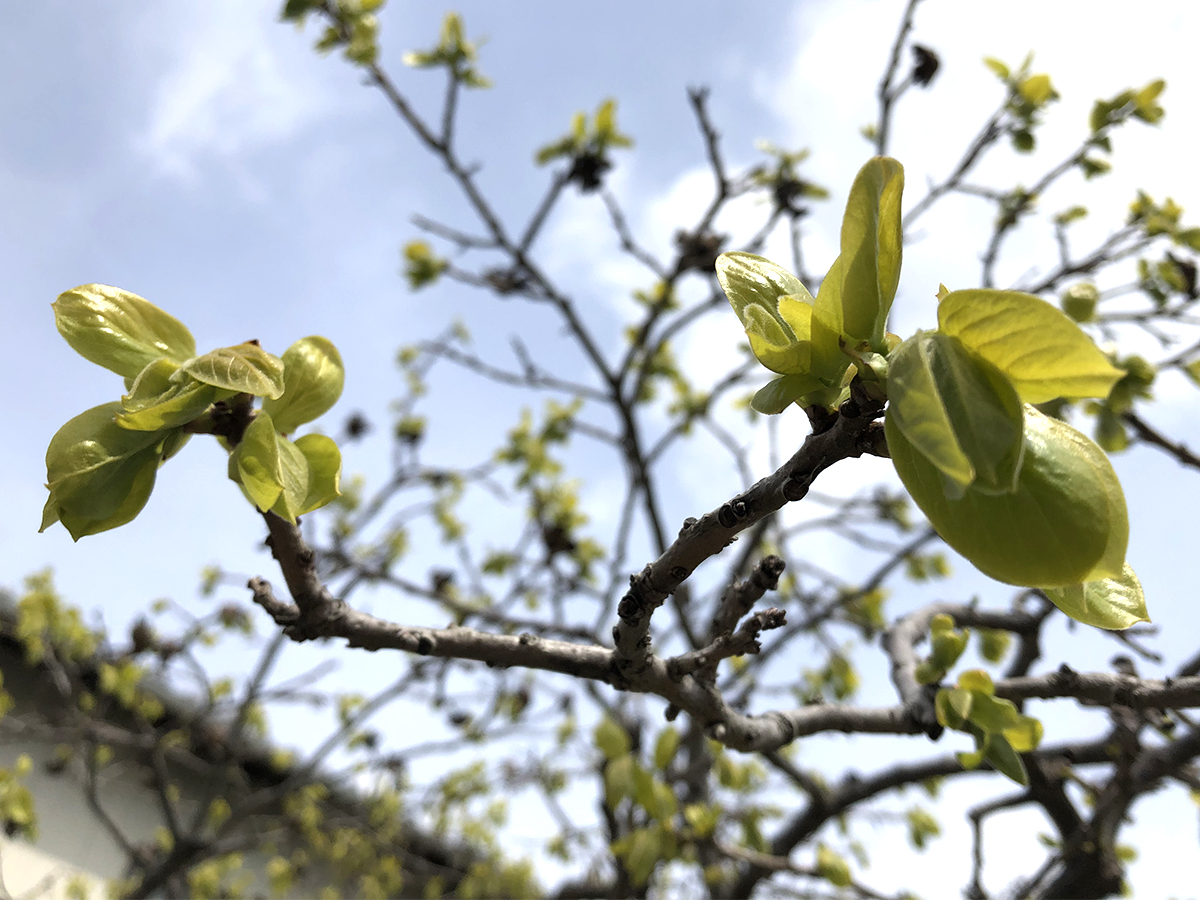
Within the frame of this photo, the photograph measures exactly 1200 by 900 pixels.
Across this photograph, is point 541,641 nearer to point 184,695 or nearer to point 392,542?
point 392,542

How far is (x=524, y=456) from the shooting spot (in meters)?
3.72

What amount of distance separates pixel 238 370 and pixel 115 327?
0.16 m

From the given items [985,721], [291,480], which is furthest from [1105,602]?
[291,480]

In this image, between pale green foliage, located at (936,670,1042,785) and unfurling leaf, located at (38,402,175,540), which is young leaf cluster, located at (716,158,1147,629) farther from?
unfurling leaf, located at (38,402,175,540)

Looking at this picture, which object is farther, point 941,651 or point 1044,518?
point 941,651

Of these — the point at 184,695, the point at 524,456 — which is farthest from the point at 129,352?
the point at 184,695

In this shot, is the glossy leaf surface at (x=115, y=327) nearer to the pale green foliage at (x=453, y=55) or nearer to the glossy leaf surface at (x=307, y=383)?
the glossy leaf surface at (x=307, y=383)

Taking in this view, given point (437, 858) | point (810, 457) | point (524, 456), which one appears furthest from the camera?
point (437, 858)

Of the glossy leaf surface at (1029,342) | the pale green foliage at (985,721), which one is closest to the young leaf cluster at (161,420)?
the glossy leaf surface at (1029,342)

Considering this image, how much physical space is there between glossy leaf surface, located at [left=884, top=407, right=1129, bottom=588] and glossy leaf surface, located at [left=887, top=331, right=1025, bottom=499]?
0.7 inches

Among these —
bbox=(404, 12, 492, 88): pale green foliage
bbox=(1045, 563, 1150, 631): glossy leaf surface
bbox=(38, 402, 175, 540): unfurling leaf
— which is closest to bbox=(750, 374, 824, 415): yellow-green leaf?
bbox=(1045, 563, 1150, 631): glossy leaf surface

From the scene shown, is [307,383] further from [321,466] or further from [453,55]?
[453,55]

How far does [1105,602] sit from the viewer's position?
49 centimetres

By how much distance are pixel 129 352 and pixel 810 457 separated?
55cm
